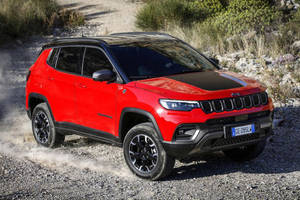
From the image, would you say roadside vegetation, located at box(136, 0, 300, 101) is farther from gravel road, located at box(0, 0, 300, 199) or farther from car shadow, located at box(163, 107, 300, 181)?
gravel road, located at box(0, 0, 300, 199)

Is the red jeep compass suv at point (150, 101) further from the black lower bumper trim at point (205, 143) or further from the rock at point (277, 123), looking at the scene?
the rock at point (277, 123)

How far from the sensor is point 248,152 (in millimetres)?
6789

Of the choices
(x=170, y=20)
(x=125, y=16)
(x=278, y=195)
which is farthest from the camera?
(x=125, y=16)

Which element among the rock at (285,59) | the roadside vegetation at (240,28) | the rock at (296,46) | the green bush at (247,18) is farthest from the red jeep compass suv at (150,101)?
the green bush at (247,18)

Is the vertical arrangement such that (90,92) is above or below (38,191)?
above

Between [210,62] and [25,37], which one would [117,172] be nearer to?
[210,62]

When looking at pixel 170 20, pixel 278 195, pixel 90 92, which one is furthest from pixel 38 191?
pixel 170 20

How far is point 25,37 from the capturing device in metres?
19.2

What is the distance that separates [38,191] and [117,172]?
113cm

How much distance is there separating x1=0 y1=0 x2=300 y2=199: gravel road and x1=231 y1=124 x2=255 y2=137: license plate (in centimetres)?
58

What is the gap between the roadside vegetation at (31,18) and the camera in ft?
62.1

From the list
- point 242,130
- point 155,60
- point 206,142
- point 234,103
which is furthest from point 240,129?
point 155,60

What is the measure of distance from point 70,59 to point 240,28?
27.4 feet

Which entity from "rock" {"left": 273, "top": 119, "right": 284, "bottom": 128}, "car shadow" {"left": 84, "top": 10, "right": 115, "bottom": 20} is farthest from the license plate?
"car shadow" {"left": 84, "top": 10, "right": 115, "bottom": 20}
